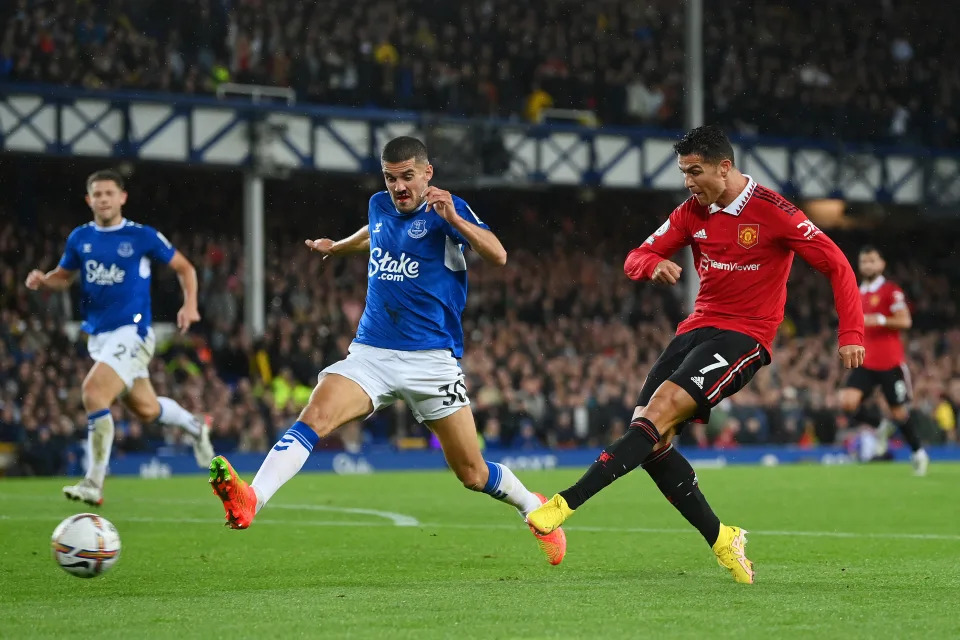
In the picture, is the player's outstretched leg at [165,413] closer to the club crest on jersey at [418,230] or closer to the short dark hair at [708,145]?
the club crest on jersey at [418,230]

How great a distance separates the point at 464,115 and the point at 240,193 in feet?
17.1

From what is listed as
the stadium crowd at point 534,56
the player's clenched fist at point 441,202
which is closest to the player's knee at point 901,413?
the player's clenched fist at point 441,202

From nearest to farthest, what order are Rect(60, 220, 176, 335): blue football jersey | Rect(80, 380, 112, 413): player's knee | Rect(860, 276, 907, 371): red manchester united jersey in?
Rect(80, 380, 112, 413): player's knee → Rect(60, 220, 176, 335): blue football jersey → Rect(860, 276, 907, 371): red manchester united jersey

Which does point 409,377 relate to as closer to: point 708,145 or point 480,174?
point 708,145

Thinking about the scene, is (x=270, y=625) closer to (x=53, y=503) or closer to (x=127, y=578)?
(x=127, y=578)

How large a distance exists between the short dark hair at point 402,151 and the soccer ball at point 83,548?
95.6 inches

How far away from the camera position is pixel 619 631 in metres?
5.61

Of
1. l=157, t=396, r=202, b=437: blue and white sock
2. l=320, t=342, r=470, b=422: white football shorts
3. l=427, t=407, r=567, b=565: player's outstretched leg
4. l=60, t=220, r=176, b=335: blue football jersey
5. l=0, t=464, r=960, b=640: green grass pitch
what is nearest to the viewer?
l=0, t=464, r=960, b=640: green grass pitch

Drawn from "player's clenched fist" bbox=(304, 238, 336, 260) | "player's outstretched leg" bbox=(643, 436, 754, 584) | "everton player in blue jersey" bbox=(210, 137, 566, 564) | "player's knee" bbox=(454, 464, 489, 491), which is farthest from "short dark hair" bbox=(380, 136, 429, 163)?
"player's outstretched leg" bbox=(643, 436, 754, 584)

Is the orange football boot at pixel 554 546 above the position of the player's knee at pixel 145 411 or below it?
above

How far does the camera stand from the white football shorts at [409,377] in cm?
769

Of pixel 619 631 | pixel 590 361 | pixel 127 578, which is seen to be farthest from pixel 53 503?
pixel 590 361

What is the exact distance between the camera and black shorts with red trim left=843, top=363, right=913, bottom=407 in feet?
57.2

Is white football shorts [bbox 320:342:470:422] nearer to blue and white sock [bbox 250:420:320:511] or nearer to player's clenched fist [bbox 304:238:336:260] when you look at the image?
blue and white sock [bbox 250:420:320:511]
